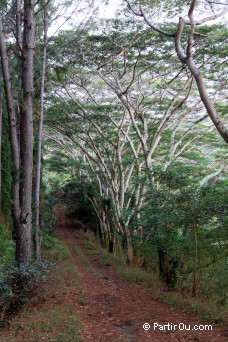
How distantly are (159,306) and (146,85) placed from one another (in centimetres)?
1017

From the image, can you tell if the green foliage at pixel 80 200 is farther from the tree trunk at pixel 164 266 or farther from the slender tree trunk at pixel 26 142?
the slender tree trunk at pixel 26 142

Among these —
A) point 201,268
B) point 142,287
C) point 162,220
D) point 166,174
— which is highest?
point 166,174

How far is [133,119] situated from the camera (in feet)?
42.4

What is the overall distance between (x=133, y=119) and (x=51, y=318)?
7843mm

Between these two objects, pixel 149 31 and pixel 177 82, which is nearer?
pixel 149 31

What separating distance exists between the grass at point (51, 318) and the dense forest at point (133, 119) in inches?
22.1

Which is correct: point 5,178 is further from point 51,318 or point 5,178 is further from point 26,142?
point 51,318

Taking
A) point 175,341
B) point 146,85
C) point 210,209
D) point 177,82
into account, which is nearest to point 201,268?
point 210,209

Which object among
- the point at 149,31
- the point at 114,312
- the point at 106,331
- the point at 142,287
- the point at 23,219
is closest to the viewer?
the point at 106,331

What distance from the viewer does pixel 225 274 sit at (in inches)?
339

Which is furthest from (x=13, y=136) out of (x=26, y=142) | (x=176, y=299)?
(x=176, y=299)

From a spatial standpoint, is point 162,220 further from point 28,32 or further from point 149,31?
point 149,31

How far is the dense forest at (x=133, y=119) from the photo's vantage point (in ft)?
24.8

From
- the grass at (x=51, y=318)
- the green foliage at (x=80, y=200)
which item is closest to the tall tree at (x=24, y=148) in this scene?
the grass at (x=51, y=318)
